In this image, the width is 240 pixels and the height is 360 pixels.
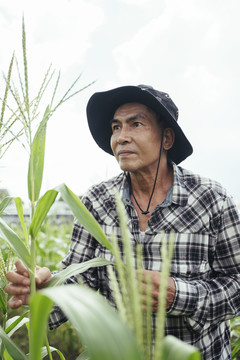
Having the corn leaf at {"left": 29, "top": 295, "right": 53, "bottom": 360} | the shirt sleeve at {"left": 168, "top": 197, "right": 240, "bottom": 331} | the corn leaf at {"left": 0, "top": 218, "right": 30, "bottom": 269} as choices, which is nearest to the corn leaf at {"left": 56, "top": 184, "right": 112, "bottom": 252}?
the corn leaf at {"left": 0, "top": 218, "right": 30, "bottom": 269}

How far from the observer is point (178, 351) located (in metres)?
0.41

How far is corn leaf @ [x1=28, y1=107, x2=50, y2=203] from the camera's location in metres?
0.80

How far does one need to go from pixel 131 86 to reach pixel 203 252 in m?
0.74

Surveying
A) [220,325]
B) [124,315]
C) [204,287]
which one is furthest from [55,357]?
[124,315]

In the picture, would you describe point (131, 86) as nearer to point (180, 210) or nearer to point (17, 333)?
point (180, 210)

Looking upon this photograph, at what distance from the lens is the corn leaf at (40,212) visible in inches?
30.5

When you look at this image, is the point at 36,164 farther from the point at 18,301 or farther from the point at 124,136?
the point at 124,136

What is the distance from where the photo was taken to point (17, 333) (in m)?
2.47

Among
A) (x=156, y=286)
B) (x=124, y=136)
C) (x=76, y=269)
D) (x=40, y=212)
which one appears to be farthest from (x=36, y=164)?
(x=124, y=136)

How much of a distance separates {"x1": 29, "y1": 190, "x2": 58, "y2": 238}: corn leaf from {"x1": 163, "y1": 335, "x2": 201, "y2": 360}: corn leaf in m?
0.42

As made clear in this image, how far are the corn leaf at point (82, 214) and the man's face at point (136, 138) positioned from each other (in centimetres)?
70

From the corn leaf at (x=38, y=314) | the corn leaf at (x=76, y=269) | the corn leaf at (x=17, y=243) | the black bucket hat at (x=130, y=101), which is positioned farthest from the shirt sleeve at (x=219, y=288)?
the corn leaf at (x=38, y=314)

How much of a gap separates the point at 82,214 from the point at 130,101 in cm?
93

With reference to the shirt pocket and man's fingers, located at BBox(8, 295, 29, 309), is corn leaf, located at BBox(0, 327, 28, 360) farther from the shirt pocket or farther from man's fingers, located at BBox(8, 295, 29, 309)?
the shirt pocket
